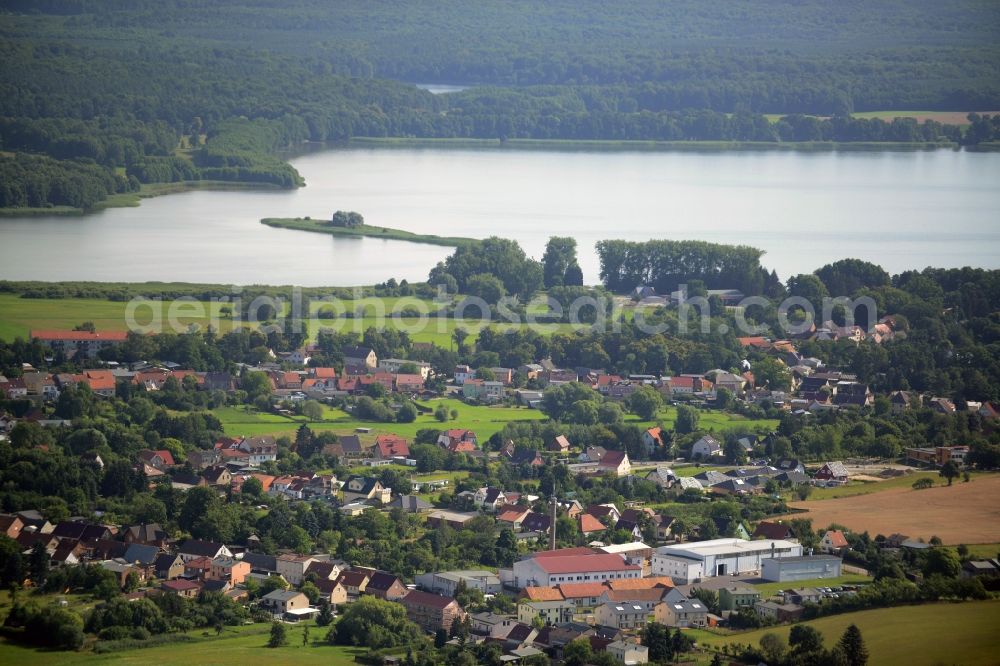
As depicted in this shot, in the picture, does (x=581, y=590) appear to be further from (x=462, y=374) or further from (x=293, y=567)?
(x=462, y=374)

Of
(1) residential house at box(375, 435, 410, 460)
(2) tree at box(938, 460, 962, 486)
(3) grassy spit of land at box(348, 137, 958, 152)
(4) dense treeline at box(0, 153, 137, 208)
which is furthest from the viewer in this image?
(3) grassy spit of land at box(348, 137, 958, 152)

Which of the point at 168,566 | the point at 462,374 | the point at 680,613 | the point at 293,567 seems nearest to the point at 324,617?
the point at 293,567

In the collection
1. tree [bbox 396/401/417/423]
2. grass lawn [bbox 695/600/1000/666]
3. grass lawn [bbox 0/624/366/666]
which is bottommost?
grass lawn [bbox 0/624/366/666]

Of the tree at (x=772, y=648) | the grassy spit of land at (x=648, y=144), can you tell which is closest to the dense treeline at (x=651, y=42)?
the grassy spit of land at (x=648, y=144)

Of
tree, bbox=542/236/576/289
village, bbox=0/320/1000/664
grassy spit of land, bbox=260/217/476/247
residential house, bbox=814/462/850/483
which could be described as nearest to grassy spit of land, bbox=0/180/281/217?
grassy spit of land, bbox=260/217/476/247

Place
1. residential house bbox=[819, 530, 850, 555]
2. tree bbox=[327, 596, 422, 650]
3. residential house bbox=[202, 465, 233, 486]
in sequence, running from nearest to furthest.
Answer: tree bbox=[327, 596, 422, 650] → residential house bbox=[819, 530, 850, 555] → residential house bbox=[202, 465, 233, 486]

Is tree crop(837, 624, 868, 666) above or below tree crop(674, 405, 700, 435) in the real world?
below

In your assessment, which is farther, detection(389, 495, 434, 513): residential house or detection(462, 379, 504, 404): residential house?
detection(462, 379, 504, 404): residential house

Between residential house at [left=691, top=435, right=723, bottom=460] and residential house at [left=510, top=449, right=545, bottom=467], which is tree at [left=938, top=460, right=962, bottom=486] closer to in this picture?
residential house at [left=691, top=435, right=723, bottom=460]
